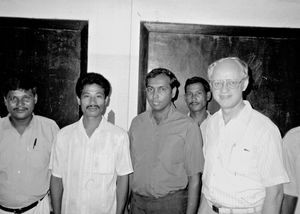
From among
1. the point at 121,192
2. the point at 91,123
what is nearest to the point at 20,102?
the point at 91,123

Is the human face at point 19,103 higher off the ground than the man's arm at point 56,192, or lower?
higher

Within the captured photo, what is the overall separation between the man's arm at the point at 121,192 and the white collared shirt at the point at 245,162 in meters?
0.60

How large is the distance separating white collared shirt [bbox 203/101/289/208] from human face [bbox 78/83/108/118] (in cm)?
86

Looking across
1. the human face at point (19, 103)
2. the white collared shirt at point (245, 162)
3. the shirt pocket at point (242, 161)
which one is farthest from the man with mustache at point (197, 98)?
the human face at point (19, 103)

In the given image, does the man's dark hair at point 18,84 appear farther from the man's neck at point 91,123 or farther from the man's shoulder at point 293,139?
the man's shoulder at point 293,139

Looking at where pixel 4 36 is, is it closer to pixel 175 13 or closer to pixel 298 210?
pixel 175 13

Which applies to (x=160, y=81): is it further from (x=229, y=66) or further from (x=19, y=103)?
(x=19, y=103)

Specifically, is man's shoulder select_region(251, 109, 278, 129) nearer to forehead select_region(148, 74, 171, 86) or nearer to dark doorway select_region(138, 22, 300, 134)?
forehead select_region(148, 74, 171, 86)

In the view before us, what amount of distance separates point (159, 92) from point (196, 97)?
21.1 inches

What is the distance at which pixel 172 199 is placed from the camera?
6.66 feet

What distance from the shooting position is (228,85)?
66.1 inches

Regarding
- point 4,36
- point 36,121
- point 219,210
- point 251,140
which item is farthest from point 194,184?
point 4,36

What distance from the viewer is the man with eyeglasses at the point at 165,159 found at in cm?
202

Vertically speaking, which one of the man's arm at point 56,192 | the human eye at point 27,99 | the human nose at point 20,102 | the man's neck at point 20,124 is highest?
the human eye at point 27,99
